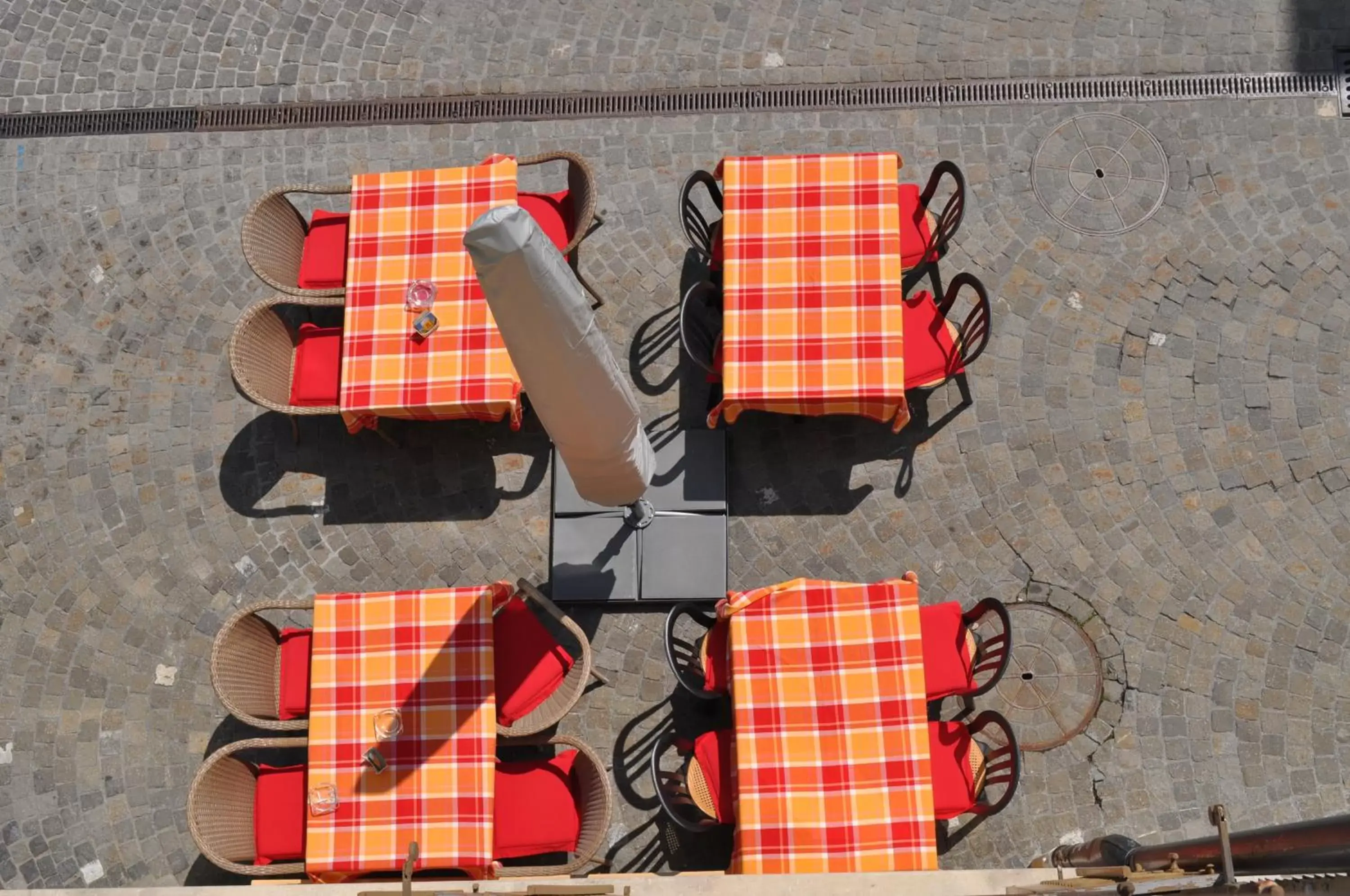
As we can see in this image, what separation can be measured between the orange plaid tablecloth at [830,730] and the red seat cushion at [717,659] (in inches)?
13.5

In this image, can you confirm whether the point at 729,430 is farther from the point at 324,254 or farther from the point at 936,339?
the point at 324,254

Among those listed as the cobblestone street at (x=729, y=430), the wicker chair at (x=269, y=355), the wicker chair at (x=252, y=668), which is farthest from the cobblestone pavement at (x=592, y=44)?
the wicker chair at (x=252, y=668)

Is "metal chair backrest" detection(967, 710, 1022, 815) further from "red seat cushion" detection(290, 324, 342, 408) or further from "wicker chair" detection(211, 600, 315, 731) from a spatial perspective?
"red seat cushion" detection(290, 324, 342, 408)

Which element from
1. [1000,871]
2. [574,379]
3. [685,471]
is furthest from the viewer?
[685,471]

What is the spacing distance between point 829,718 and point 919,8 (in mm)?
6272

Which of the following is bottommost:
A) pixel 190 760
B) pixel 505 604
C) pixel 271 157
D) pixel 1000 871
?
pixel 1000 871

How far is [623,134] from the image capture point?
10039mm

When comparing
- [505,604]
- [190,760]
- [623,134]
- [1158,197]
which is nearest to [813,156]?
[623,134]

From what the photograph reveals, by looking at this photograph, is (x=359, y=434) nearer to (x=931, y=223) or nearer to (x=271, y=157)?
(x=271, y=157)

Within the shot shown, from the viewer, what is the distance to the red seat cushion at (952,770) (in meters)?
7.67

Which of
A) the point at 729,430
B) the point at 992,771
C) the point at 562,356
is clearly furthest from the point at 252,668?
the point at 992,771

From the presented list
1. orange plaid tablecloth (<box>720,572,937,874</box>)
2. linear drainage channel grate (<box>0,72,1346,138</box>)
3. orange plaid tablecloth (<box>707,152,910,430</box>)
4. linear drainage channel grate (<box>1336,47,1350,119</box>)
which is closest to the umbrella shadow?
orange plaid tablecloth (<box>720,572,937,874</box>)

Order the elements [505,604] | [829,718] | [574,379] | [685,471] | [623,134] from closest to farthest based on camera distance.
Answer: [574,379], [829,718], [505,604], [685,471], [623,134]

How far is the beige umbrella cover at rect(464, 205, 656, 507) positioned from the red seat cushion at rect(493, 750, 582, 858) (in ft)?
6.39
